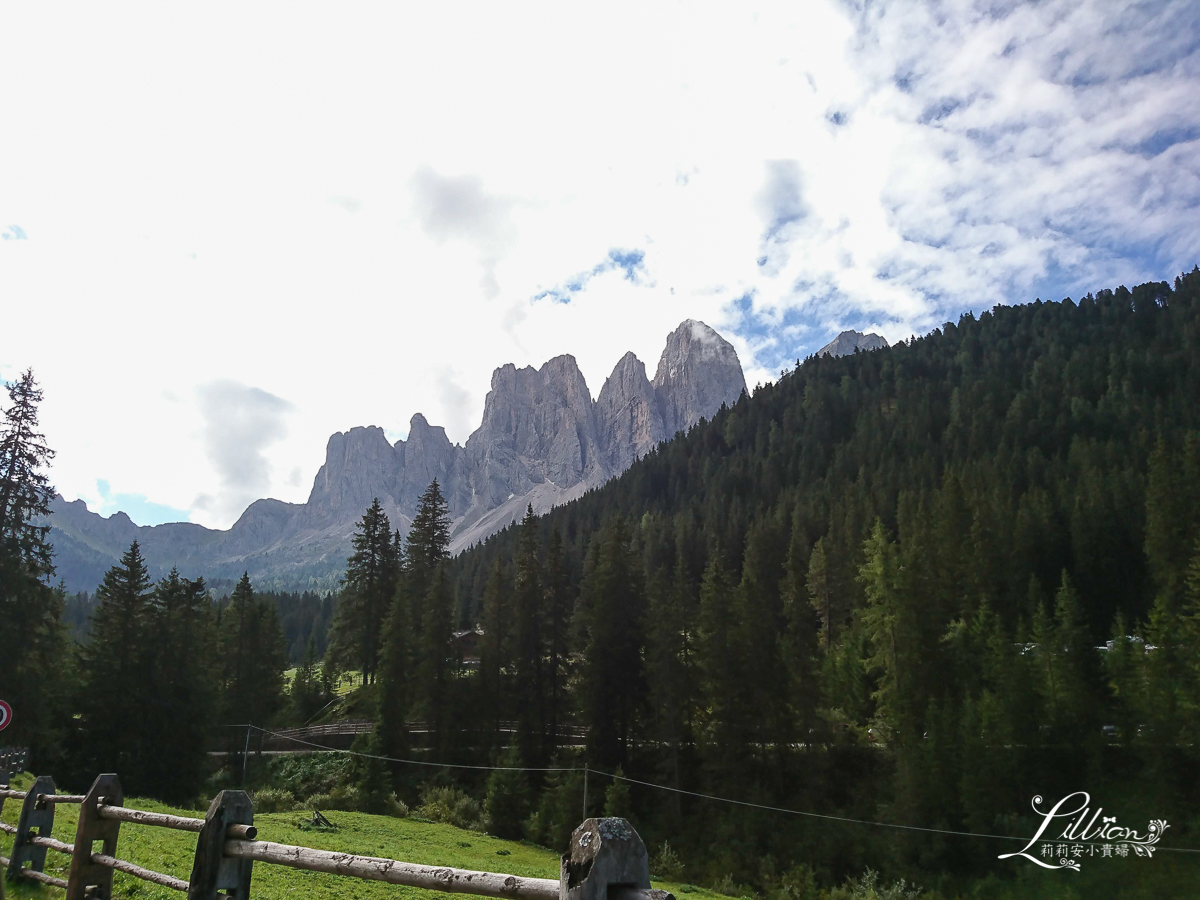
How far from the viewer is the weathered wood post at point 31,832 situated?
10211 mm

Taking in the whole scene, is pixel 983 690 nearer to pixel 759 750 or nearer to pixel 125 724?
pixel 759 750

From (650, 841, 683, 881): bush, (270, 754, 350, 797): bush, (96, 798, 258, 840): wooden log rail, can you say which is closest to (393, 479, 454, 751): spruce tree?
(270, 754, 350, 797): bush

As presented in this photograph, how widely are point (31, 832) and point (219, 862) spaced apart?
6133 mm

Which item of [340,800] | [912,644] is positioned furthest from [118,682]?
[912,644]

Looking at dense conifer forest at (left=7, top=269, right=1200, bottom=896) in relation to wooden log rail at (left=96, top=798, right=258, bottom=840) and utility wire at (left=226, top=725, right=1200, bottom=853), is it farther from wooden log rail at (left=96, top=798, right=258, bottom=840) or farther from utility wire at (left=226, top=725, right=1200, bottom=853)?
wooden log rail at (left=96, top=798, right=258, bottom=840)

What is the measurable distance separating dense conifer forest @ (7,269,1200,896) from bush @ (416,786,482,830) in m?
1.31

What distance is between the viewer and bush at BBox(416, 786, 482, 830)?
39.2 metres

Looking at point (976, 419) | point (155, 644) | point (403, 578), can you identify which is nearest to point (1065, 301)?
point (976, 419)

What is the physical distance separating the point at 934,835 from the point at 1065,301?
456 feet

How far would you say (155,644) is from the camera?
40125 mm

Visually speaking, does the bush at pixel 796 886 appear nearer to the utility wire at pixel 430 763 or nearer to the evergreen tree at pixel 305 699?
the utility wire at pixel 430 763

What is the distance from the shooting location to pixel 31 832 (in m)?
10.3

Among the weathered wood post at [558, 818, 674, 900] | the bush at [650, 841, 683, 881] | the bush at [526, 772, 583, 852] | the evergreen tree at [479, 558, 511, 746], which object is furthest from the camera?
the evergreen tree at [479, 558, 511, 746]

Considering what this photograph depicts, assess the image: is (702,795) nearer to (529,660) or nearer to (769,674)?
(769,674)
